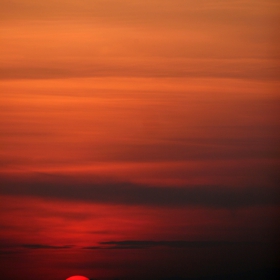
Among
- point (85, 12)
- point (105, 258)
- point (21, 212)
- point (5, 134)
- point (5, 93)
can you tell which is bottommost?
point (105, 258)

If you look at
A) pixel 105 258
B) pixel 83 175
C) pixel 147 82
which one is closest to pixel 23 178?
pixel 83 175

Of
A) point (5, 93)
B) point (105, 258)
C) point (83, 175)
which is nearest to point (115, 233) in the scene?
point (105, 258)

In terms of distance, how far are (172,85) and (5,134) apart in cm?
79

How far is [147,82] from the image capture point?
1850 millimetres

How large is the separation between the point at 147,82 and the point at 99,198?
1.89 ft

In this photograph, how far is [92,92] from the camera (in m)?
1.85

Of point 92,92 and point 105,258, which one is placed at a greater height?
point 92,92

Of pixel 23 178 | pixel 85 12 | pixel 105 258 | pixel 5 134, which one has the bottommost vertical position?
pixel 105 258

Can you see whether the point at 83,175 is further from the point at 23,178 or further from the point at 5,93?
the point at 5,93

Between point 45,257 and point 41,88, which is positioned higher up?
point 41,88

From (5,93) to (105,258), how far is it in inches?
34.8

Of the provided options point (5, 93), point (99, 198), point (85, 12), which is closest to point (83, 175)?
point (99, 198)

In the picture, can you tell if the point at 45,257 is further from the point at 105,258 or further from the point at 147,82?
the point at 147,82

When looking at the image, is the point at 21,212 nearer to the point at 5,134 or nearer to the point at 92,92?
A: the point at 5,134
